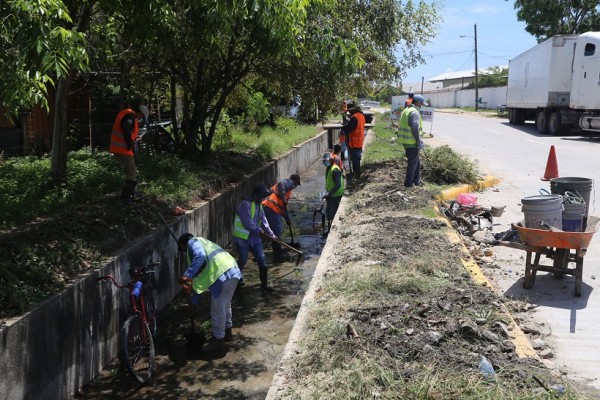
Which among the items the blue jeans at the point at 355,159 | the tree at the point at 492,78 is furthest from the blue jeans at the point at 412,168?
the tree at the point at 492,78

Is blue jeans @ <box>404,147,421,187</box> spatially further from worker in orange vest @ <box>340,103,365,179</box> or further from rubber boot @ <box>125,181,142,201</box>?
rubber boot @ <box>125,181,142,201</box>

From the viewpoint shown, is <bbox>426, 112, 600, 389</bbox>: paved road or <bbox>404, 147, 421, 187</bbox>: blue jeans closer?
<bbox>426, 112, 600, 389</bbox>: paved road

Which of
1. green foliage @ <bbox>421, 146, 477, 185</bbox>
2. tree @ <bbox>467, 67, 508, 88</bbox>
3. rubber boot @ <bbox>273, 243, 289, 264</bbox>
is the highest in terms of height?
tree @ <bbox>467, 67, 508, 88</bbox>

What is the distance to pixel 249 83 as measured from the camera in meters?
15.4

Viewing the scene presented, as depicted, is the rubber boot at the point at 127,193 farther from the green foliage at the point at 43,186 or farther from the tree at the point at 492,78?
the tree at the point at 492,78

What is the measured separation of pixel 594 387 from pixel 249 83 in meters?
12.3

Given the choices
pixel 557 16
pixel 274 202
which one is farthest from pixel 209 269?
pixel 557 16

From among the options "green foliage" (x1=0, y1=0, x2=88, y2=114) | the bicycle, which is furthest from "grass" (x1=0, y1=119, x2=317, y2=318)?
"green foliage" (x1=0, y1=0, x2=88, y2=114)

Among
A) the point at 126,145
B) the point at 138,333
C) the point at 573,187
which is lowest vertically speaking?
the point at 138,333

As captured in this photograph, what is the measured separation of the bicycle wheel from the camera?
595cm

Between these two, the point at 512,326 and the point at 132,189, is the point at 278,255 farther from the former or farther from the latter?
the point at 512,326

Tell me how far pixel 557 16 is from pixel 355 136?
115ft

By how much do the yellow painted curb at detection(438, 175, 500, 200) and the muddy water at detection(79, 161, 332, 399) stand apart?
9.79 ft

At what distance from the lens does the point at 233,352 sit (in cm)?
700
